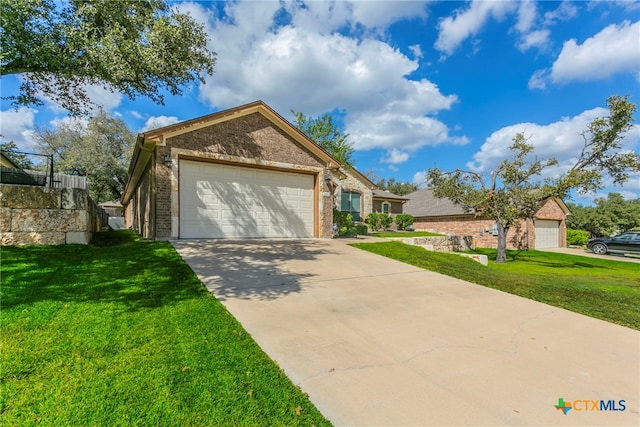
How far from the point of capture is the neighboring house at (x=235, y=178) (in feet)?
29.5

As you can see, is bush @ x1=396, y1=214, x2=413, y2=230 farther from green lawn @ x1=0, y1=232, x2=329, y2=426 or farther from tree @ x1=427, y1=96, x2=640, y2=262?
green lawn @ x1=0, y1=232, x2=329, y2=426

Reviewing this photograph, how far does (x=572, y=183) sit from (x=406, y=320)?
568 inches

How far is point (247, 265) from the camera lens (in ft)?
21.2

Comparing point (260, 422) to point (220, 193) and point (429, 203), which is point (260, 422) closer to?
point (220, 193)

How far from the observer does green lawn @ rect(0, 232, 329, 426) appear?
2.02 metres

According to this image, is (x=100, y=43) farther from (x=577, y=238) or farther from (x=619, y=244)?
(x=577, y=238)

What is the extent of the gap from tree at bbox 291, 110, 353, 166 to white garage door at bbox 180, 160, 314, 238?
63.5 ft

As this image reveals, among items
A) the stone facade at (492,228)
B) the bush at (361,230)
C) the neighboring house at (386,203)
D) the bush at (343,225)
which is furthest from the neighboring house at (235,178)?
the stone facade at (492,228)

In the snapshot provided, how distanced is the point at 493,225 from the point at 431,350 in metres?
21.6

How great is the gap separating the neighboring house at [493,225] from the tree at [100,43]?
1911 cm

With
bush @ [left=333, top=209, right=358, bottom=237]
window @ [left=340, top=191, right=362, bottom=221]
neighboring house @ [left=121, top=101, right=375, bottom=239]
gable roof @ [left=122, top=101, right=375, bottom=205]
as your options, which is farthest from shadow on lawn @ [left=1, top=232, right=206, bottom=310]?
window @ [left=340, top=191, right=362, bottom=221]

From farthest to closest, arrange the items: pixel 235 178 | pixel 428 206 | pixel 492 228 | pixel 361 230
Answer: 1. pixel 428 206
2. pixel 492 228
3. pixel 361 230
4. pixel 235 178

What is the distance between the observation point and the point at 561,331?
381 cm

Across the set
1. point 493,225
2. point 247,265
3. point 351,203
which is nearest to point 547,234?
point 493,225
